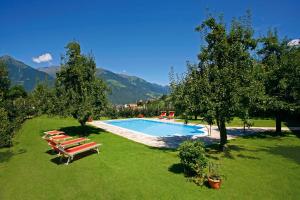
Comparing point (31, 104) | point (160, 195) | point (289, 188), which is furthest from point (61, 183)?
point (31, 104)

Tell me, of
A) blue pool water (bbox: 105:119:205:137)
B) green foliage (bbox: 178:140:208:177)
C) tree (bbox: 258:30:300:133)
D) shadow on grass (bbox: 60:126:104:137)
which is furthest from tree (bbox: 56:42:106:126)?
tree (bbox: 258:30:300:133)

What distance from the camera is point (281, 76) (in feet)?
55.4

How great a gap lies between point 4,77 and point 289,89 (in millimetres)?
28995

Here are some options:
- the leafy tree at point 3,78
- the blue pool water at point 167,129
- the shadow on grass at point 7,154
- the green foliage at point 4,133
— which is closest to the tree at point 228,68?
the blue pool water at point 167,129

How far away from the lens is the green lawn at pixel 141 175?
731 cm

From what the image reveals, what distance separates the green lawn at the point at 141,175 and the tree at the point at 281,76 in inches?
176

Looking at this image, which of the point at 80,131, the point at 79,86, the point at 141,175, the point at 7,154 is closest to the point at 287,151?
the point at 141,175

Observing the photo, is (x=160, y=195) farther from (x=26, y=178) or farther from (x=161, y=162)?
(x=26, y=178)

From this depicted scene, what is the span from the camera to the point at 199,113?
11.8m

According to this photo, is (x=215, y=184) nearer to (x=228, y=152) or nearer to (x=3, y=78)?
(x=228, y=152)

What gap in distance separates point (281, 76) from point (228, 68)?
27.0 feet

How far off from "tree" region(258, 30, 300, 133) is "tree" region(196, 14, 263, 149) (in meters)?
4.98

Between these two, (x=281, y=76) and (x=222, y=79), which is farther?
(x=281, y=76)

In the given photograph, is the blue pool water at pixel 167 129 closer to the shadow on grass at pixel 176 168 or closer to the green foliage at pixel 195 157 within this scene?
the shadow on grass at pixel 176 168
